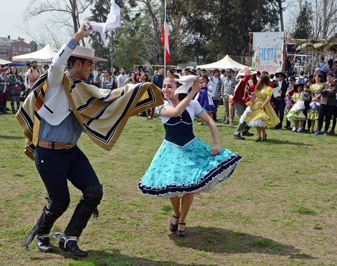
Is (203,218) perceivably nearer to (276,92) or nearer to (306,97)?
(306,97)

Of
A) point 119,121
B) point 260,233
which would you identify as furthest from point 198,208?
point 119,121

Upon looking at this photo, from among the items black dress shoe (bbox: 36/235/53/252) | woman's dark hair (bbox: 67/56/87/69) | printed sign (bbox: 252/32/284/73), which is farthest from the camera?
printed sign (bbox: 252/32/284/73)

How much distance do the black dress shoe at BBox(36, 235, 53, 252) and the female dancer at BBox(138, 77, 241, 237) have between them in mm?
1185

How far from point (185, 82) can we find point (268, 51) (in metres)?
19.8

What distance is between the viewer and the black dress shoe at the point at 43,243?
4.50 m

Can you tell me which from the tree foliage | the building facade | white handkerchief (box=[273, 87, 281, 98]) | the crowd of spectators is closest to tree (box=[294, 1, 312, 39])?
the tree foliage

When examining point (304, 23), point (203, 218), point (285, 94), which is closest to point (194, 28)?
point (304, 23)

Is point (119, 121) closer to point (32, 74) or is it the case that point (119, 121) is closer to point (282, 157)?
point (282, 157)

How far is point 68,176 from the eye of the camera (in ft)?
14.5

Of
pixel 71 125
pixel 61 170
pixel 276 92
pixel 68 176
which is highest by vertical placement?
pixel 71 125

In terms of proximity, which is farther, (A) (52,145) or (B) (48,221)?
(B) (48,221)

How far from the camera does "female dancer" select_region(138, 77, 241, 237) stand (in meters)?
4.75

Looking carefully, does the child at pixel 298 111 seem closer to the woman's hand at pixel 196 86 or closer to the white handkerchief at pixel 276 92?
the white handkerchief at pixel 276 92

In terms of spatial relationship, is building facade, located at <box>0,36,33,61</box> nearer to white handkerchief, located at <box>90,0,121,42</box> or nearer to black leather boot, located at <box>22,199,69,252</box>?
black leather boot, located at <box>22,199,69,252</box>
